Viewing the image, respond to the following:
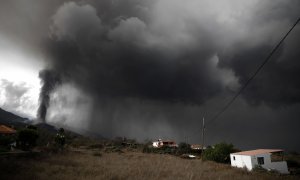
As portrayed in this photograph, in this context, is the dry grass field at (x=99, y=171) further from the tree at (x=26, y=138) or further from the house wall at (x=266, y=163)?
the tree at (x=26, y=138)

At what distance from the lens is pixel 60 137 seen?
56.4 meters

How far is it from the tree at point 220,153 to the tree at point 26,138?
40734mm

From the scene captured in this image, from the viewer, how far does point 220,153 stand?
5238 cm

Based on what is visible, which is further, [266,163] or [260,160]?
[260,160]

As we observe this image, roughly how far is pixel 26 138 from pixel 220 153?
147 feet

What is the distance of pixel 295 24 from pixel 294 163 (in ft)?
173

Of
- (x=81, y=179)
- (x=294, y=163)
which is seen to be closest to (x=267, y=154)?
(x=294, y=163)

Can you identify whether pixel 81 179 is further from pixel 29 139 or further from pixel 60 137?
pixel 60 137

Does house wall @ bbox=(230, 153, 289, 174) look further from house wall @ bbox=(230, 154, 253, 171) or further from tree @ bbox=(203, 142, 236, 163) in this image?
tree @ bbox=(203, 142, 236, 163)

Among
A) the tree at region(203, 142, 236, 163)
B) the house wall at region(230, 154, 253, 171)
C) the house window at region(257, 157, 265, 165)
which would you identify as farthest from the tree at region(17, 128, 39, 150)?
the house window at region(257, 157, 265, 165)

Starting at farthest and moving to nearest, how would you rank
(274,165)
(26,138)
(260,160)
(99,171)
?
(26,138) < (260,160) < (274,165) < (99,171)

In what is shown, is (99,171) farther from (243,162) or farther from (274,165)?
(274,165)

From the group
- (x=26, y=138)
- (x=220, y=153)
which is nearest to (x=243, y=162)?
(x=220, y=153)

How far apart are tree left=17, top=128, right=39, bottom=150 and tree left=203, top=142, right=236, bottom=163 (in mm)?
40734
